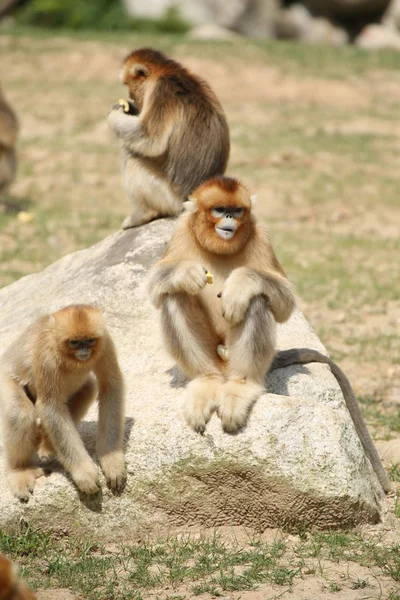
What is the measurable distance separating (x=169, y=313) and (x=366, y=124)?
1430 cm

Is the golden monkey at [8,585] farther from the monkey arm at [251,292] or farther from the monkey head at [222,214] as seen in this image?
the monkey head at [222,214]

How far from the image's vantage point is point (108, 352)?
5.46 meters

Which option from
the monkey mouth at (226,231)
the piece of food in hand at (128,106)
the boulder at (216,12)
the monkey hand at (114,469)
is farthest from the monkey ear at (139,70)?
the boulder at (216,12)

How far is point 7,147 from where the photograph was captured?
14.0m

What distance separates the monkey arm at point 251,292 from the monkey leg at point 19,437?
1346 millimetres

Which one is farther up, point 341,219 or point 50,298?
point 50,298

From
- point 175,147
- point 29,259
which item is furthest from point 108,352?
point 29,259

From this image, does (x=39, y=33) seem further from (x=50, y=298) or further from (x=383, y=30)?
(x=50, y=298)

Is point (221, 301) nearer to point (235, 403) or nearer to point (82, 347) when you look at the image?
point (235, 403)

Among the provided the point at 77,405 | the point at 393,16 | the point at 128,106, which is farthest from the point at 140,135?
the point at 393,16

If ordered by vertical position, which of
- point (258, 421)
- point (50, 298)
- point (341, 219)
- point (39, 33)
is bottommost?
point (39, 33)

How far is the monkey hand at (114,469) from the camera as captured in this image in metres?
5.40

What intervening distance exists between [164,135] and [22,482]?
3586 mm

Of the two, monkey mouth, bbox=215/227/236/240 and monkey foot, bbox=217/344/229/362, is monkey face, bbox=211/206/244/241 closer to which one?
monkey mouth, bbox=215/227/236/240
